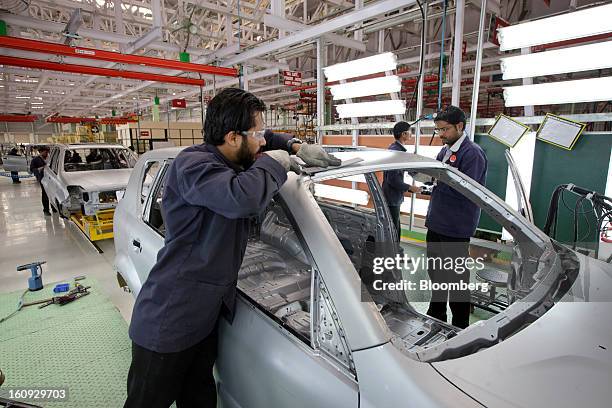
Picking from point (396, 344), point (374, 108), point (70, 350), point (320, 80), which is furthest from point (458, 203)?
point (320, 80)

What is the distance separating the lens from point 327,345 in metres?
1.06

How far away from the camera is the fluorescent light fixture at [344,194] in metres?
4.63

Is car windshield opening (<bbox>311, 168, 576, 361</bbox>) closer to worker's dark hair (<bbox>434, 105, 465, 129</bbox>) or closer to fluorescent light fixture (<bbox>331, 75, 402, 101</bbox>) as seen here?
worker's dark hair (<bbox>434, 105, 465, 129</bbox>)

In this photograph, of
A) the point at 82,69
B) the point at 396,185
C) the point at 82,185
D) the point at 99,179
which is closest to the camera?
the point at 396,185

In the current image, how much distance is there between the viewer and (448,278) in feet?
8.04

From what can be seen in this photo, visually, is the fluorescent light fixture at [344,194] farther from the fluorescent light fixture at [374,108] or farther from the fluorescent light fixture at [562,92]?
the fluorescent light fixture at [562,92]

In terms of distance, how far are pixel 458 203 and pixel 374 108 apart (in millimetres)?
2591

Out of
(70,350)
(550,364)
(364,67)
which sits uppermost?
(364,67)

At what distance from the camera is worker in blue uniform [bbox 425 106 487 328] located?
2.26 meters

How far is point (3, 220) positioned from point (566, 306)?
29.4 ft

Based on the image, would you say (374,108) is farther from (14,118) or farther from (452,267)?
(14,118)

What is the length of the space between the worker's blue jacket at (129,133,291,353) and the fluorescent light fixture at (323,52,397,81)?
3.45 meters

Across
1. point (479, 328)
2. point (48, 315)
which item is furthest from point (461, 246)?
point (48, 315)

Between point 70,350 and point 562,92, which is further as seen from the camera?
point 562,92
